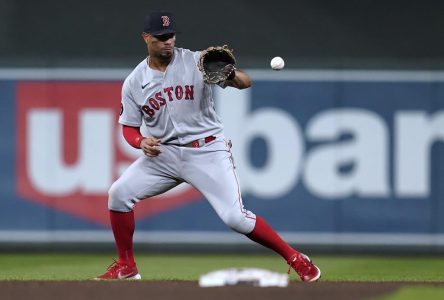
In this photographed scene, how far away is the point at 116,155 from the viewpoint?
31.3ft

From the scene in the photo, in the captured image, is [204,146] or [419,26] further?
[419,26]

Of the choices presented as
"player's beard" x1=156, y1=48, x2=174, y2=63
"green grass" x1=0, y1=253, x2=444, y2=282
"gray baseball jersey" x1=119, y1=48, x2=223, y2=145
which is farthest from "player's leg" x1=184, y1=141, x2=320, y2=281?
"green grass" x1=0, y1=253, x2=444, y2=282

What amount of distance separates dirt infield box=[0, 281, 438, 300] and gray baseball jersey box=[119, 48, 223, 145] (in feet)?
3.45

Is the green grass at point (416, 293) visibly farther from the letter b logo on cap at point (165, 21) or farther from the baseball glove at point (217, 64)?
the letter b logo on cap at point (165, 21)

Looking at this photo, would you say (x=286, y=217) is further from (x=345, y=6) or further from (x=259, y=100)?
(x=345, y=6)

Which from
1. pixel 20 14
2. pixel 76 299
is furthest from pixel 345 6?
pixel 76 299

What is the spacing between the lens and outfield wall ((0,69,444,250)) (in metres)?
9.48

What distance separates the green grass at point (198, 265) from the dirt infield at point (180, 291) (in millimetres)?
1603

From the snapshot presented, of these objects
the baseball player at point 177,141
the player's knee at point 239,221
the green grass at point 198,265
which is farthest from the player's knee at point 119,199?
the green grass at point 198,265

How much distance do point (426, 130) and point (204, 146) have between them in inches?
123

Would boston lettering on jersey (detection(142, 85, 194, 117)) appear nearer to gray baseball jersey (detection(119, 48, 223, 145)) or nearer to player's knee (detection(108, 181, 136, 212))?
gray baseball jersey (detection(119, 48, 223, 145))

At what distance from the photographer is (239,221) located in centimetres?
Answer: 670

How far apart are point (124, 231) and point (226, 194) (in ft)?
2.26

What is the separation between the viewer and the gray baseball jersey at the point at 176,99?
22.3 ft
